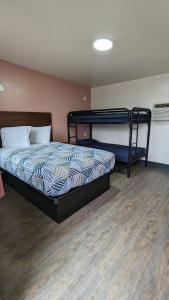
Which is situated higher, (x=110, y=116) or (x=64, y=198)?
(x=110, y=116)

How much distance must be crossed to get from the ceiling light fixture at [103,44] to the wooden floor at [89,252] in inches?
87.3

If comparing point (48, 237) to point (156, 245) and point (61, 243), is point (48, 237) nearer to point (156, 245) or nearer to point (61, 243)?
point (61, 243)

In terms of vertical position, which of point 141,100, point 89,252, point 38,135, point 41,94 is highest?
point 41,94

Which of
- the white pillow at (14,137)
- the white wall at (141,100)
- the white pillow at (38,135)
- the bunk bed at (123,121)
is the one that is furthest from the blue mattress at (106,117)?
the white pillow at (14,137)

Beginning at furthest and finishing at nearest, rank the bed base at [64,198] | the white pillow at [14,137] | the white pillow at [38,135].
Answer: the white pillow at [38,135], the white pillow at [14,137], the bed base at [64,198]

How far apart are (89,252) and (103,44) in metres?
2.52

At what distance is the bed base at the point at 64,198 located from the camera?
182 centimetres

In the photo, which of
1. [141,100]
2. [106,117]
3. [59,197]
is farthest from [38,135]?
[141,100]

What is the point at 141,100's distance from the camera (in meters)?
3.79

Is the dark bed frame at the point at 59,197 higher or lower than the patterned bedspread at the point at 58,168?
lower

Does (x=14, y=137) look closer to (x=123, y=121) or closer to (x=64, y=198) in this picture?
(x=64, y=198)

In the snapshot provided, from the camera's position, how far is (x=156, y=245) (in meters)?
1.49

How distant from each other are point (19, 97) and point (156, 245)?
3.27 metres

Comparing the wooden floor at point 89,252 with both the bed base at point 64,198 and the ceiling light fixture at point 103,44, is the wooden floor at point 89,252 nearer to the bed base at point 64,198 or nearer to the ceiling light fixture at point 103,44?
the bed base at point 64,198
